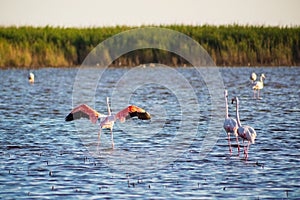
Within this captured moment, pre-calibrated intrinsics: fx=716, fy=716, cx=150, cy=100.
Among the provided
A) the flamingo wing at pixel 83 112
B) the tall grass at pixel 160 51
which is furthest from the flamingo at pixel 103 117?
the tall grass at pixel 160 51

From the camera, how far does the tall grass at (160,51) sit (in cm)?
3694

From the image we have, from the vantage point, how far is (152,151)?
12414 millimetres

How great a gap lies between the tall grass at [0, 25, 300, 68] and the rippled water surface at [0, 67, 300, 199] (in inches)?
468

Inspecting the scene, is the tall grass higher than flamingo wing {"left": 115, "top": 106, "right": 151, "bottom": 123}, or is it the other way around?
the tall grass

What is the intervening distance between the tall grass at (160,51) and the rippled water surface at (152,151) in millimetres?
11878

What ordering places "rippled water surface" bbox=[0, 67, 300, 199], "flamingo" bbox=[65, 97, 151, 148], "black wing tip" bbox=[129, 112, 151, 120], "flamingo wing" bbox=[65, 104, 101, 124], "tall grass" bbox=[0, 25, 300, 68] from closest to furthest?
"rippled water surface" bbox=[0, 67, 300, 199] < "black wing tip" bbox=[129, 112, 151, 120] < "flamingo" bbox=[65, 97, 151, 148] < "flamingo wing" bbox=[65, 104, 101, 124] < "tall grass" bbox=[0, 25, 300, 68]

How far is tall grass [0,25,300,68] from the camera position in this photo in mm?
36938

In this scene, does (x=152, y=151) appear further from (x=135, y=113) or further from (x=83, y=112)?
(x=83, y=112)

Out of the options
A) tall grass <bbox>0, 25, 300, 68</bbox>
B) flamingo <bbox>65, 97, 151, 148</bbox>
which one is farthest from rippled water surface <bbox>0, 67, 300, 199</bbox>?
tall grass <bbox>0, 25, 300, 68</bbox>

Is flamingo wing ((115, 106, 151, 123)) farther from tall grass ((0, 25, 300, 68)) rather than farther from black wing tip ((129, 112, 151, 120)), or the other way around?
tall grass ((0, 25, 300, 68))

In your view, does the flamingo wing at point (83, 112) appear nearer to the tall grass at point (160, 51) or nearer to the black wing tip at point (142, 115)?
the black wing tip at point (142, 115)

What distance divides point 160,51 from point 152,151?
2592cm

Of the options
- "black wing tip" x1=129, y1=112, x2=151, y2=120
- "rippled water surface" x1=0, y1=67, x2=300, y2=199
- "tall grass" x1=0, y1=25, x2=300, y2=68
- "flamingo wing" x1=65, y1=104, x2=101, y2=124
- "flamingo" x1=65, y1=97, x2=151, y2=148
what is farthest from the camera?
"tall grass" x1=0, y1=25, x2=300, y2=68

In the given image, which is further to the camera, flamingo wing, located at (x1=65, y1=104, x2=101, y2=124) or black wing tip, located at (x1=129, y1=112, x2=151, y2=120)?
flamingo wing, located at (x1=65, y1=104, x2=101, y2=124)
